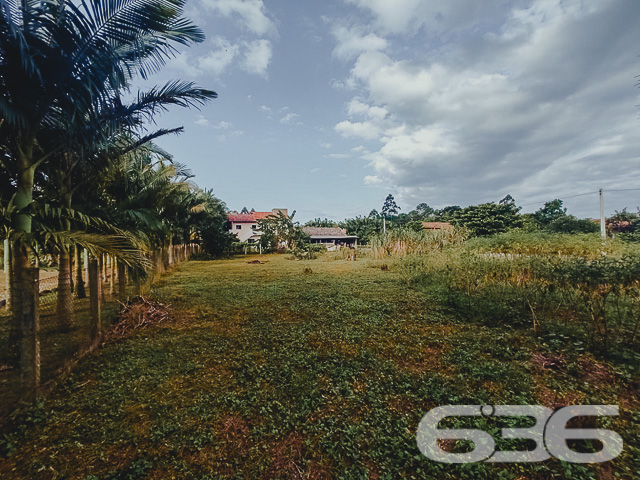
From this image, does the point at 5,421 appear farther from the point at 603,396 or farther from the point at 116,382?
the point at 603,396

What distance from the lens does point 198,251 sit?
87.0ft

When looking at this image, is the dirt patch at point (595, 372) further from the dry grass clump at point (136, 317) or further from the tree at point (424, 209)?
the tree at point (424, 209)

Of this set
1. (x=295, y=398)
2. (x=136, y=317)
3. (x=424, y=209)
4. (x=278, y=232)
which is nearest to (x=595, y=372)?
(x=295, y=398)

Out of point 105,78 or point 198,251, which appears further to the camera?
point 198,251

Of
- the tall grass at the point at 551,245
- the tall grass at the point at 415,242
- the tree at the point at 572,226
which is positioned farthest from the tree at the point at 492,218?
the tall grass at the point at 551,245

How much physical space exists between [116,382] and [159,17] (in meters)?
5.25

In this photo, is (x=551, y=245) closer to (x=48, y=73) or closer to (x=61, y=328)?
(x=48, y=73)

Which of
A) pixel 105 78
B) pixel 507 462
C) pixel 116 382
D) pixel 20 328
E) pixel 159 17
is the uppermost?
pixel 159 17

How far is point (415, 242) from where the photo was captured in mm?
18828

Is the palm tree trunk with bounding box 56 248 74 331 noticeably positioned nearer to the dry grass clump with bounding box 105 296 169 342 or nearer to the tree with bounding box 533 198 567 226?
the dry grass clump with bounding box 105 296 169 342

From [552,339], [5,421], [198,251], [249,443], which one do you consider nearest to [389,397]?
[249,443]

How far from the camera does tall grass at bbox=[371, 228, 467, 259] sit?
1777 cm

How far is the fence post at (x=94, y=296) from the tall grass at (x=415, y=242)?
15.8 m

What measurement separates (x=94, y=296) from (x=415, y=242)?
59.1 feet
